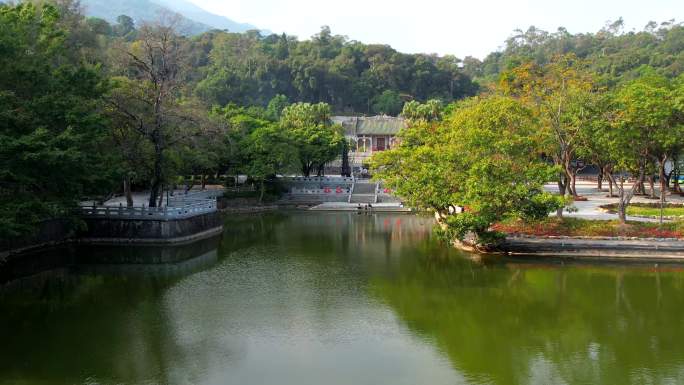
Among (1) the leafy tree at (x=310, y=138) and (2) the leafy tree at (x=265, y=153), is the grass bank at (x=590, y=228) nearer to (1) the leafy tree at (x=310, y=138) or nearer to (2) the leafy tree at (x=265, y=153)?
(2) the leafy tree at (x=265, y=153)

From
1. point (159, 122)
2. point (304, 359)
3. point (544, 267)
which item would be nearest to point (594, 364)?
point (304, 359)

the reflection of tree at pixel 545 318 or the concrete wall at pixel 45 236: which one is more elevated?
the concrete wall at pixel 45 236

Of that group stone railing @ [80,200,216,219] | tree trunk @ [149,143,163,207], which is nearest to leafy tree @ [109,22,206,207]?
tree trunk @ [149,143,163,207]

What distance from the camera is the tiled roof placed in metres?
91.6

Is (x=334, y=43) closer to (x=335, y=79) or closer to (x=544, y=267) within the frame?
(x=335, y=79)

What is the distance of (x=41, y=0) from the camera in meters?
57.0

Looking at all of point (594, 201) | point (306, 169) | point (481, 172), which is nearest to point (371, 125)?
point (306, 169)

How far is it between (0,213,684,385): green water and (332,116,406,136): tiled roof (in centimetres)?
5724

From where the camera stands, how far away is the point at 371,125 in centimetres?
9325

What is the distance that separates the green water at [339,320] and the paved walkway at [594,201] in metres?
9.70

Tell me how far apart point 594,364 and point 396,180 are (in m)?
21.5

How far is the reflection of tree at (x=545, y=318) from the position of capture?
18.2 meters

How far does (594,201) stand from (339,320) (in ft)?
119

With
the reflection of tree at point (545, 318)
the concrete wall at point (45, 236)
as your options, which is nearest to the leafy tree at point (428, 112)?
the reflection of tree at point (545, 318)
